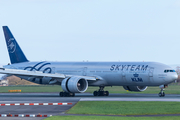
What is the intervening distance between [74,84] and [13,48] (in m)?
17.0

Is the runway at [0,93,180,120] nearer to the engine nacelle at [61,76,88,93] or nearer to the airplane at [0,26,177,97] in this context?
the engine nacelle at [61,76,88,93]

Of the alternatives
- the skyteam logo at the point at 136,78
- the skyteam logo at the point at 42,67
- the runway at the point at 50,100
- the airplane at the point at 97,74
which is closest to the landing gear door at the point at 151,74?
the airplane at the point at 97,74

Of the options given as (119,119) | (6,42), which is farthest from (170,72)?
(6,42)

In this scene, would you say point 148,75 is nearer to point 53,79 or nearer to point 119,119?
point 53,79

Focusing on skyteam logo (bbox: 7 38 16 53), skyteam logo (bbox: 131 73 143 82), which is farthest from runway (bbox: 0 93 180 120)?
skyteam logo (bbox: 7 38 16 53)

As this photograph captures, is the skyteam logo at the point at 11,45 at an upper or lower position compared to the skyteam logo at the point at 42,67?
upper

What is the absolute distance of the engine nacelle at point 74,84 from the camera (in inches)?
1703

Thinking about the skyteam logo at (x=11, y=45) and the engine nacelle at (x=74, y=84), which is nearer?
the engine nacelle at (x=74, y=84)

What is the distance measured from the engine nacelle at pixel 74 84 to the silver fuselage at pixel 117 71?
2069mm

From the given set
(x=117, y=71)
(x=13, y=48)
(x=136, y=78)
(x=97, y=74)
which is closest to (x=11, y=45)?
(x=13, y=48)

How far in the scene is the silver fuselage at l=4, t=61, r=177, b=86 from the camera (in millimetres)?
42156

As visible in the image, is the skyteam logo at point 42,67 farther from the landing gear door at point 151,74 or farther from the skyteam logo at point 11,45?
the landing gear door at point 151,74

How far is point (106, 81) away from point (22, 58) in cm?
1642

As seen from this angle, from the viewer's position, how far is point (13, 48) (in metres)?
55.9
